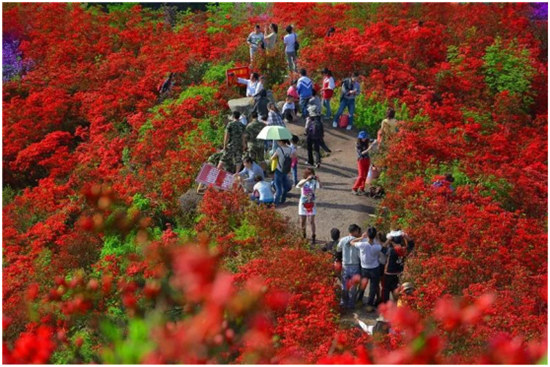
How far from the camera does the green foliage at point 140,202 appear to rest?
16094 millimetres

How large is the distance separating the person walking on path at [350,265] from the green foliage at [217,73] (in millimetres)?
9673

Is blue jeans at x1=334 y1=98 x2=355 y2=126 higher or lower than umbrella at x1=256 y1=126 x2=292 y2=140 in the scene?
lower

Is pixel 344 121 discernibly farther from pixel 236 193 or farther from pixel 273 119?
pixel 236 193

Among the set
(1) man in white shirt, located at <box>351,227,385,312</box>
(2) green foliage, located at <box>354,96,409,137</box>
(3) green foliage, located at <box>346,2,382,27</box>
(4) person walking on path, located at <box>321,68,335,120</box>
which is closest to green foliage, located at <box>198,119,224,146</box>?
(4) person walking on path, located at <box>321,68,335,120</box>

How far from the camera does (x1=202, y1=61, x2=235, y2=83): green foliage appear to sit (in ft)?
70.0

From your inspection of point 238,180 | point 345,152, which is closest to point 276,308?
point 238,180

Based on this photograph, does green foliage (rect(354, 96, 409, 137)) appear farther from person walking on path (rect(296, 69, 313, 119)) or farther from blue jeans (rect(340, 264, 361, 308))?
blue jeans (rect(340, 264, 361, 308))

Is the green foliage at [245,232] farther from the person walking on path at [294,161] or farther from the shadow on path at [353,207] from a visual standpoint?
the shadow on path at [353,207]

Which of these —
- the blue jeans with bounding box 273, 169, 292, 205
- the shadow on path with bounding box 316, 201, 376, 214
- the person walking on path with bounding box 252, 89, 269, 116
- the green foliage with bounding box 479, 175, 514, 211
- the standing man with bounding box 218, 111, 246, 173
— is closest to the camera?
the blue jeans with bounding box 273, 169, 292, 205

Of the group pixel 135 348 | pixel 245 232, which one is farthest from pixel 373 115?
pixel 135 348

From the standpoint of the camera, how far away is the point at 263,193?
584 inches

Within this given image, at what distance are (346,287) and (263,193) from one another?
2.97 m

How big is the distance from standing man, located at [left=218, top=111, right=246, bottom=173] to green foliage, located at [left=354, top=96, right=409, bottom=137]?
3961 millimetres

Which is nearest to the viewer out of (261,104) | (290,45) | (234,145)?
(234,145)
